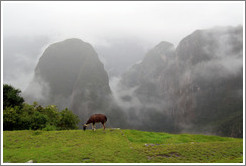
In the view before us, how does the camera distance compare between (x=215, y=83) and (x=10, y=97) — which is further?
(x=215, y=83)

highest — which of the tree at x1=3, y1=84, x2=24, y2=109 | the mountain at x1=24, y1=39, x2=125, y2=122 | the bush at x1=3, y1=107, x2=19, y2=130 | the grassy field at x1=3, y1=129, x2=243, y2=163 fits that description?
the mountain at x1=24, y1=39, x2=125, y2=122

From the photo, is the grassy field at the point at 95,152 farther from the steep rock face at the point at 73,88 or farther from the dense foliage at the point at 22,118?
the steep rock face at the point at 73,88

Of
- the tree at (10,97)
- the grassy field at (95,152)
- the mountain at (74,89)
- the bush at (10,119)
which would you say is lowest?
the grassy field at (95,152)

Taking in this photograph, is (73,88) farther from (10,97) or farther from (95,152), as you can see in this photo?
(95,152)

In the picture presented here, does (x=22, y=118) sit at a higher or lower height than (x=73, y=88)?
lower

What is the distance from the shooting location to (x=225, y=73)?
178 meters

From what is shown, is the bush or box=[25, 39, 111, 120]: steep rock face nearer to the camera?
the bush

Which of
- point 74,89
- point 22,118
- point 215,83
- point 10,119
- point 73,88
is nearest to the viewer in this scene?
point 10,119

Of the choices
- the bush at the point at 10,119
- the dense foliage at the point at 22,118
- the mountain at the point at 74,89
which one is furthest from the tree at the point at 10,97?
the mountain at the point at 74,89

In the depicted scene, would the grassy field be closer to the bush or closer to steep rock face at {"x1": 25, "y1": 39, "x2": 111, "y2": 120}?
the bush

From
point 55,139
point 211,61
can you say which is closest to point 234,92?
point 211,61

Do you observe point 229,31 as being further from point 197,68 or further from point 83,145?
point 83,145

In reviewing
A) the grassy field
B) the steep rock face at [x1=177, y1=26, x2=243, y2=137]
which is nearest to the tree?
the grassy field

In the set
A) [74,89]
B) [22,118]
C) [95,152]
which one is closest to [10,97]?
[22,118]
